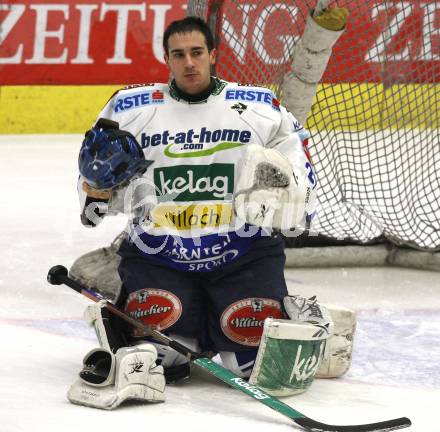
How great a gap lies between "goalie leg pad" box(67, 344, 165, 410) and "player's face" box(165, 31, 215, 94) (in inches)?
27.2

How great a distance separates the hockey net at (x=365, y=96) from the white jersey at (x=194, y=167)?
1063 mm

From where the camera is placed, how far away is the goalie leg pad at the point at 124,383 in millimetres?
2684

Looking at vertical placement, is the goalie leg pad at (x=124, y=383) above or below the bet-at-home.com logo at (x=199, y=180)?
below

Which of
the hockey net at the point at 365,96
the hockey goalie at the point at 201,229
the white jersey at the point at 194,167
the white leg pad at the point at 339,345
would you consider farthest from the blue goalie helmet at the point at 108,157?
the hockey net at the point at 365,96

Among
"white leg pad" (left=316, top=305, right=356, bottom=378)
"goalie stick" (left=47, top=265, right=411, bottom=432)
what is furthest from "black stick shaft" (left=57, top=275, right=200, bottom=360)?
"white leg pad" (left=316, top=305, right=356, bottom=378)

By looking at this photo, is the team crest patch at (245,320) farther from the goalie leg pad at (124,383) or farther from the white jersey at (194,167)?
the goalie leg pad at (124,383)

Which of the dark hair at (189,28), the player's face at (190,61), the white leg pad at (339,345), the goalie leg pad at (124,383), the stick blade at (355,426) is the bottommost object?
the stick blade at (355,426)

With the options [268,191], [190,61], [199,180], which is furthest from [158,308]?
[190,61]

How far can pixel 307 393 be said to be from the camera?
119 inches

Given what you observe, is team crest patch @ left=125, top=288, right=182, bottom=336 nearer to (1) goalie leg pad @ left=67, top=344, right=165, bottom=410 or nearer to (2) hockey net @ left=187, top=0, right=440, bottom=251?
(1) goalie leg pad @ left=67, top=344, right=165, bottom=410

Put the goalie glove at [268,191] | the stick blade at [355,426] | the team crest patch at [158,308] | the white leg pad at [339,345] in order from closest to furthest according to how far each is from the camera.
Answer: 1. the stick blade at [355,426]
2. the goalie glove at [268,191]
3. the team crest patch at [158,308]
4. the white leg pad at [339,345]

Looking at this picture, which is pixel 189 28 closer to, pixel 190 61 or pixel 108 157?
pixel 190 61

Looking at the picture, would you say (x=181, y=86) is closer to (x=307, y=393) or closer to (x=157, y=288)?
(x=157, y=288)

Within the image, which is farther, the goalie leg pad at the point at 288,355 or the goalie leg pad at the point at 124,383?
the goalie leg pad at the point at 288,355
